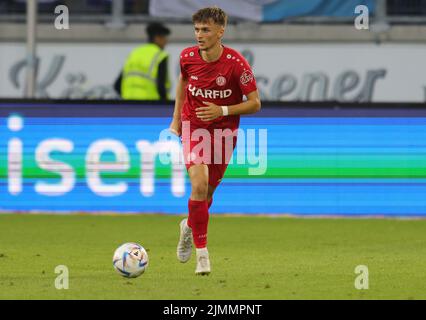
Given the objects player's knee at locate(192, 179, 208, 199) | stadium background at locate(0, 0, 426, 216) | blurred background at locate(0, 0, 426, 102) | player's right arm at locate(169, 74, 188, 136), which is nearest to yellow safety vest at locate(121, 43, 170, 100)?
stadium background at locate(0, 0, 426, 216)

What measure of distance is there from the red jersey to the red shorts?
0.20ft

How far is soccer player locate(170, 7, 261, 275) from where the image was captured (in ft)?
31.4

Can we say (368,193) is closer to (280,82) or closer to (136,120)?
(136,120)

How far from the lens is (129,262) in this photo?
9211 millimetres

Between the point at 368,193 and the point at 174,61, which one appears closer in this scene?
the point at 368,193

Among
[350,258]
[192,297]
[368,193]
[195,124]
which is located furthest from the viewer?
[368,193]

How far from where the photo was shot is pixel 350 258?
10.9 m

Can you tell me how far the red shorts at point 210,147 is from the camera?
31.7 ft

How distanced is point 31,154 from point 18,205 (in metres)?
0.60

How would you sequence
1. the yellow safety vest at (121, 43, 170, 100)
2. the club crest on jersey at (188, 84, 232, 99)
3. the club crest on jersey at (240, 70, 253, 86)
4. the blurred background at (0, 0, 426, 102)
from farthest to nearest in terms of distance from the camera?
the blurred background at (0, 0, 426, 102) < the yellow safety vest at (121, 43, 170, 100) < the club crest on jersey at (188, 84, 232, 99) < the club crest on jersey at (240, 70, 253, 86)

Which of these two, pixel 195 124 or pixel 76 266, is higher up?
pixel 195 124

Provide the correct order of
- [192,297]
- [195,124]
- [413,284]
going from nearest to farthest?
[192,297] → [413,284] → [195,124]

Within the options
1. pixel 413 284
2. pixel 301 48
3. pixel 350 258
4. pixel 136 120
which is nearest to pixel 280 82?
pixel 301 48

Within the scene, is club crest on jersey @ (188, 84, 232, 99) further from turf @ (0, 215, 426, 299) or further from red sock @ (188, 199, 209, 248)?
turf @ (0, 215, 426, 299)
